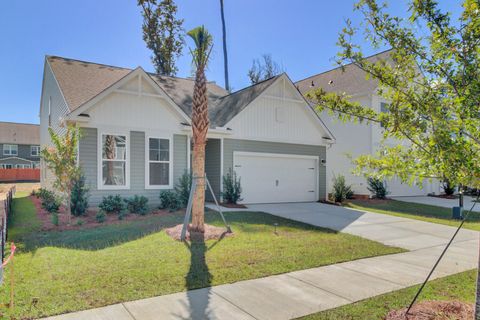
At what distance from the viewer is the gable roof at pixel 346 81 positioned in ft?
61.2

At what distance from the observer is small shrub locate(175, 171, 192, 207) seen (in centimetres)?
1213

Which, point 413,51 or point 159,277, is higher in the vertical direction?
point 413,51

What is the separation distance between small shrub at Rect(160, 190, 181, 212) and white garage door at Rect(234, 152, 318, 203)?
3.27 meters

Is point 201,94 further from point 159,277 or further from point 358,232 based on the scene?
point 358,232

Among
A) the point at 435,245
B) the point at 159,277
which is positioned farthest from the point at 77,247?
the point at 435,245

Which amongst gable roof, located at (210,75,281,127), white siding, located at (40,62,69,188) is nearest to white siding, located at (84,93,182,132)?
white siding, located at (40,62,69,188)

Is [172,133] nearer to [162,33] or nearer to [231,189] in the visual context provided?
[231,189]

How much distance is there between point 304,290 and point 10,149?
49.7 m

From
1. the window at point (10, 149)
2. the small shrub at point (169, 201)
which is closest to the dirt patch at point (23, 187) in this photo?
the small shrub at point (169, 201)

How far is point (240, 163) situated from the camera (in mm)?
14484

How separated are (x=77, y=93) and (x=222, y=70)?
20228 mm

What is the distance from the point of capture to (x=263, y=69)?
116 feet

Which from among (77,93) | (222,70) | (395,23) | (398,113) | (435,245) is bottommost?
(435,245)

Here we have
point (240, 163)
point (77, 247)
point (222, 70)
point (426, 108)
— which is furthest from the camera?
point (222, 70)
